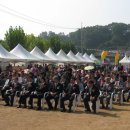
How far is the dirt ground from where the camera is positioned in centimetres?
1223

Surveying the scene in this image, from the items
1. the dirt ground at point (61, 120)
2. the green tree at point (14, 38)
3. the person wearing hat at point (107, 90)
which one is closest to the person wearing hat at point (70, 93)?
the dirt ground at point (61, 120)

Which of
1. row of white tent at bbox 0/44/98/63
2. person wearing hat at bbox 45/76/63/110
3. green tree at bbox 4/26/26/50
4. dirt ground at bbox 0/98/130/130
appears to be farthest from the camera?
green tree at bbox 4/26/26/50

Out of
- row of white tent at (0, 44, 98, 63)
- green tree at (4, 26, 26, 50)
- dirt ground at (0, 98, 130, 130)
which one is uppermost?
green tree at (4, 26, 26, 50)

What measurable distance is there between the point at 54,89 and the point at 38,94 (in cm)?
75

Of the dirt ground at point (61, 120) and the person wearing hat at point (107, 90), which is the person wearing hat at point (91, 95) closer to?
the dirt ground at point (61, 120)

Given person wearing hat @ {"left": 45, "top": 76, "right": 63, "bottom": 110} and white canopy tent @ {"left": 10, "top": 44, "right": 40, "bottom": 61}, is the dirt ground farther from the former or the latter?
white canopy tent @ {"left": 10, "top": 44, "right": 40, "bottom": 61}

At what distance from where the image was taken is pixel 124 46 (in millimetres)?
149750

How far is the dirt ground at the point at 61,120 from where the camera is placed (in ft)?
40.1

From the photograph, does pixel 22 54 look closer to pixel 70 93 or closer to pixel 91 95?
pixel 70 93

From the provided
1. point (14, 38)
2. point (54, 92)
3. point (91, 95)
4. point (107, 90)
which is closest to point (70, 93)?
point (54, 92)

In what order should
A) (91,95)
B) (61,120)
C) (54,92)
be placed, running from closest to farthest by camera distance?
(61,120), (91,95), (54,92)

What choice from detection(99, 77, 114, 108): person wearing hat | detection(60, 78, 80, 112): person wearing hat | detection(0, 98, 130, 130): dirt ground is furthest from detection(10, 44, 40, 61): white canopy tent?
detection(0, 98, 130, 130): dirt ground

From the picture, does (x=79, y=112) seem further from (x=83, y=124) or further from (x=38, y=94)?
(x=83, y=124)

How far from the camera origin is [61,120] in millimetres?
13609
